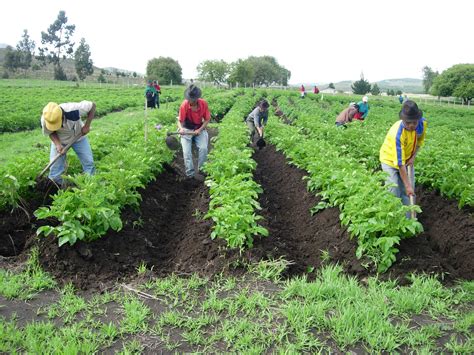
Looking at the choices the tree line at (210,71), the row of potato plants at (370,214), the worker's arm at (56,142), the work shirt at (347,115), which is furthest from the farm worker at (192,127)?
the tree line at (210,71)

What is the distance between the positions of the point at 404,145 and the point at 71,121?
522 centimetres

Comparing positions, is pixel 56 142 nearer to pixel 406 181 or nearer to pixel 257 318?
pixel 257 318

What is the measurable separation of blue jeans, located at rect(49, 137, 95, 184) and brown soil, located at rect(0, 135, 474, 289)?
3.35 feet

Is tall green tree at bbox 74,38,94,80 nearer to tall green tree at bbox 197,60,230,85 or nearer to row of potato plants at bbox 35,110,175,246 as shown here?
tall green tree at bbox 197,60,230,85

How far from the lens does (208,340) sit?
3.12 metres

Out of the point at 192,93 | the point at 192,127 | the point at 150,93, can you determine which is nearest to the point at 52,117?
the point at 192,93

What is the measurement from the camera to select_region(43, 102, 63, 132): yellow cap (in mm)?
Answer: 5715

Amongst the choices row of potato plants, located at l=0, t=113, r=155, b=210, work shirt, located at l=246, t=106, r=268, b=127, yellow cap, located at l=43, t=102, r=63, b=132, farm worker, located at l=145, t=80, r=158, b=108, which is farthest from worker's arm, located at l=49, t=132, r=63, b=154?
farm worker, located at l=145, t=80, r=158, b=108

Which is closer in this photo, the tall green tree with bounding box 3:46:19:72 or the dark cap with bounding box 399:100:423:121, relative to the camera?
the dark cap with bounding box 399:100:423:121

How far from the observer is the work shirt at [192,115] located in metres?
8.14

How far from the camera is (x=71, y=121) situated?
6.26 m

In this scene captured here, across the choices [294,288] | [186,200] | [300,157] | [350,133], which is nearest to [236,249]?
[294,288]

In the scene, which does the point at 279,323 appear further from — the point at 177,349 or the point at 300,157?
the point at 300,157

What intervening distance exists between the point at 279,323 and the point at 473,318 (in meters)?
1.69
